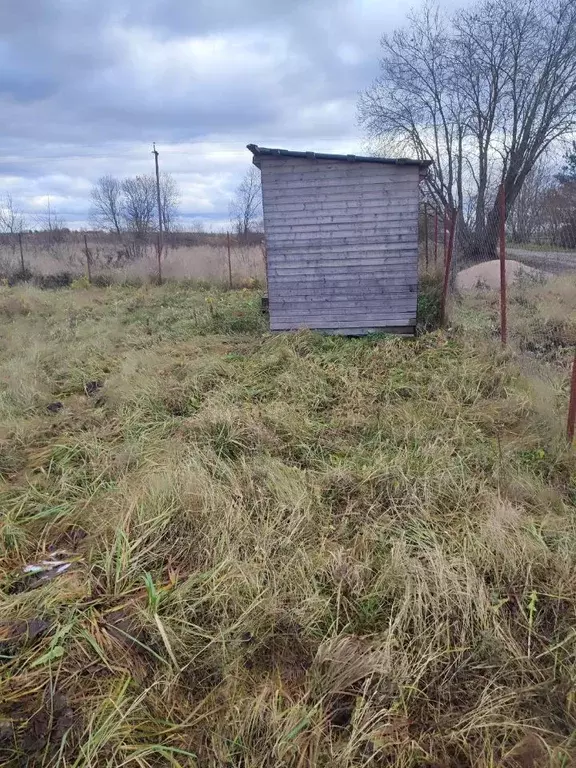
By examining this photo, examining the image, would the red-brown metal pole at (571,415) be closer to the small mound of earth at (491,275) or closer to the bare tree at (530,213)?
the small mound of earth at (491,275)

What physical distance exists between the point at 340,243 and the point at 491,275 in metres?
6.37

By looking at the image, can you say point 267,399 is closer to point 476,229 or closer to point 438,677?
point 438,677

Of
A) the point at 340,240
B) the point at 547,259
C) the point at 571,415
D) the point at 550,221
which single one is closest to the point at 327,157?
the point at 340,240

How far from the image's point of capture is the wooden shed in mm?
6828

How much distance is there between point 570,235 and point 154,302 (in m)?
9.10

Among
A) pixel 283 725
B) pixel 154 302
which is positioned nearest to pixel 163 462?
pixel 283 725

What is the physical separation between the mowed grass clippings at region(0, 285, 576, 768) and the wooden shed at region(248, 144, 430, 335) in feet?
9.55

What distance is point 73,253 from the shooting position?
19.6m

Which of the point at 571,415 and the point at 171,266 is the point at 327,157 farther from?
the point at 171,266

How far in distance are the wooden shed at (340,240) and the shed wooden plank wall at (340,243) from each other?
14mm

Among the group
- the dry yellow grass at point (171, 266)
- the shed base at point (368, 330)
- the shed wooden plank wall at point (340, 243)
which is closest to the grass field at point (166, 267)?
the dry yellow grass at point (171, 266)

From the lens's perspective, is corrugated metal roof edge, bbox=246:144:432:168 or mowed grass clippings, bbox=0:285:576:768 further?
corrugated metal roof edge, bbox=246:144:432:168

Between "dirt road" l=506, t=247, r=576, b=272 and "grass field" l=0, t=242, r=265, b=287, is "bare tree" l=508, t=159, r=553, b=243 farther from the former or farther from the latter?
"grass field" l=0, t=242, r=265, b=287

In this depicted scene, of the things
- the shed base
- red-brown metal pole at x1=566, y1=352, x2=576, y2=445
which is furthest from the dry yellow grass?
red-brown metal pole at x1=566, y1=352, x2=576, y2=445
